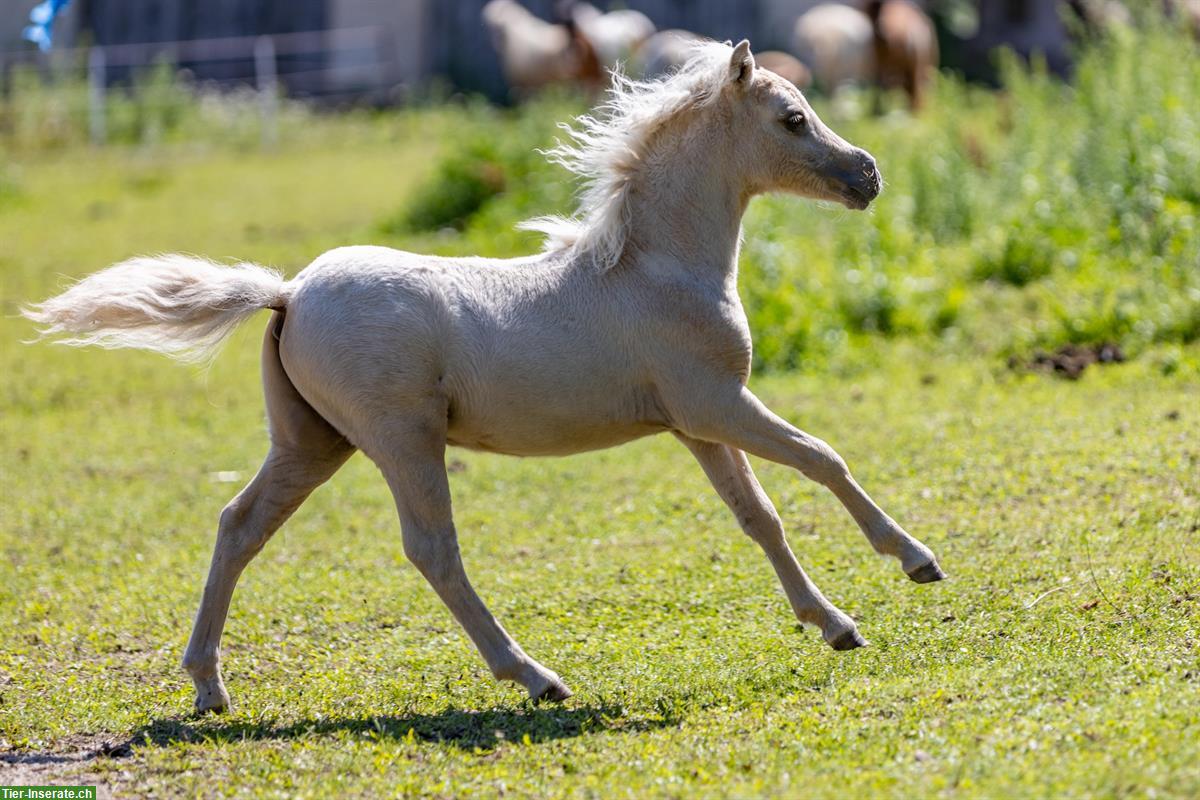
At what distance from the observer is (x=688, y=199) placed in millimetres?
5988

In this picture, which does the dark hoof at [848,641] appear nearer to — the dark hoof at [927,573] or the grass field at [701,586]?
the grass field at [701,586]

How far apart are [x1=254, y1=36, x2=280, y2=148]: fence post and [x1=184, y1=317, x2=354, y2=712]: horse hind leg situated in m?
19.3

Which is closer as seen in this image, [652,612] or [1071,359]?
[652,612]

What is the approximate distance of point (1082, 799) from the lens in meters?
4.04

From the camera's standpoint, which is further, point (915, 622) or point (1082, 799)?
point (915, 622)

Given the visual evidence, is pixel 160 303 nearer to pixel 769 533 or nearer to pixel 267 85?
pixel 769 533

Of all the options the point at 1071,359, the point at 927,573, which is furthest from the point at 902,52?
the point at 927,573

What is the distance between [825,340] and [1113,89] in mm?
3746

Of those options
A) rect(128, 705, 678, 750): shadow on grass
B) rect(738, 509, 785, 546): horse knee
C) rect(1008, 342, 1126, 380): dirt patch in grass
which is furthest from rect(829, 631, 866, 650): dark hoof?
rect(1008, 342, 1126, 380): dirt patch in grass

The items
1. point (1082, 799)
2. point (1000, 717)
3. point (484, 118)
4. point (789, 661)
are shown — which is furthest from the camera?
point (484, 118)

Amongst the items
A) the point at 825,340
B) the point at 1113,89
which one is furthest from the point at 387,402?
the point at 1113,89

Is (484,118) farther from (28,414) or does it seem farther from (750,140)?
(750,140)

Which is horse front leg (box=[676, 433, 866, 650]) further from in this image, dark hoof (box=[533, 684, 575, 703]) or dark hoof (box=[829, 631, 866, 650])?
dark hoof (box=[533, 684, 575, 703])

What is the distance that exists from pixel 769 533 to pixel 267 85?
2293 cm
